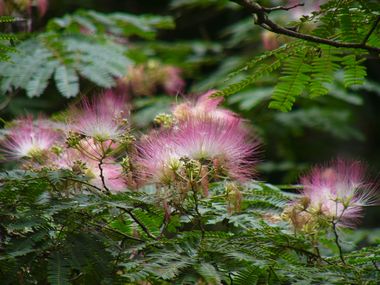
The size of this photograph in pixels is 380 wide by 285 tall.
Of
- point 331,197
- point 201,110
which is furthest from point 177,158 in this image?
point 331,197

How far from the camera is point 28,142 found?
9.56ft

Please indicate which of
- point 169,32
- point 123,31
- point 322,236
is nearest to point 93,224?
point 322,236

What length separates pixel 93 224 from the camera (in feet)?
7.98

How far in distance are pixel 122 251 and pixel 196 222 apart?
41 centimetres

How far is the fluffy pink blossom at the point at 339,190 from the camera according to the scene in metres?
2.74

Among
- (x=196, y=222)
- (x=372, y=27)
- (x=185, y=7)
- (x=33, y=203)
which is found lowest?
(x=185, y=7)

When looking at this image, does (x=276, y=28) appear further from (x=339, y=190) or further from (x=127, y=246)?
(x=127, y=246)

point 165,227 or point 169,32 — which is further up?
point 165,227

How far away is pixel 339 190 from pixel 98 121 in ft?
2.94

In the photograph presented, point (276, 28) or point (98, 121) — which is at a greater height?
point (276, 28)

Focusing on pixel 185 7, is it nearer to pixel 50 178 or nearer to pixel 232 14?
pixel 232 14

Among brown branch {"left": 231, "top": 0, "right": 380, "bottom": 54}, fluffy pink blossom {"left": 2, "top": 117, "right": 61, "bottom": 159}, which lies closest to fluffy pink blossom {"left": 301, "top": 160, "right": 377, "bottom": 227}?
brown branch {"left": 231, "top": 0, "right": 380, "bottom": 54}

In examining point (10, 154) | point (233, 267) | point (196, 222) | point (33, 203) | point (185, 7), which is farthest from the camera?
point (185, 7)

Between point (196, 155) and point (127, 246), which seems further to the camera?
point (196, 155)
